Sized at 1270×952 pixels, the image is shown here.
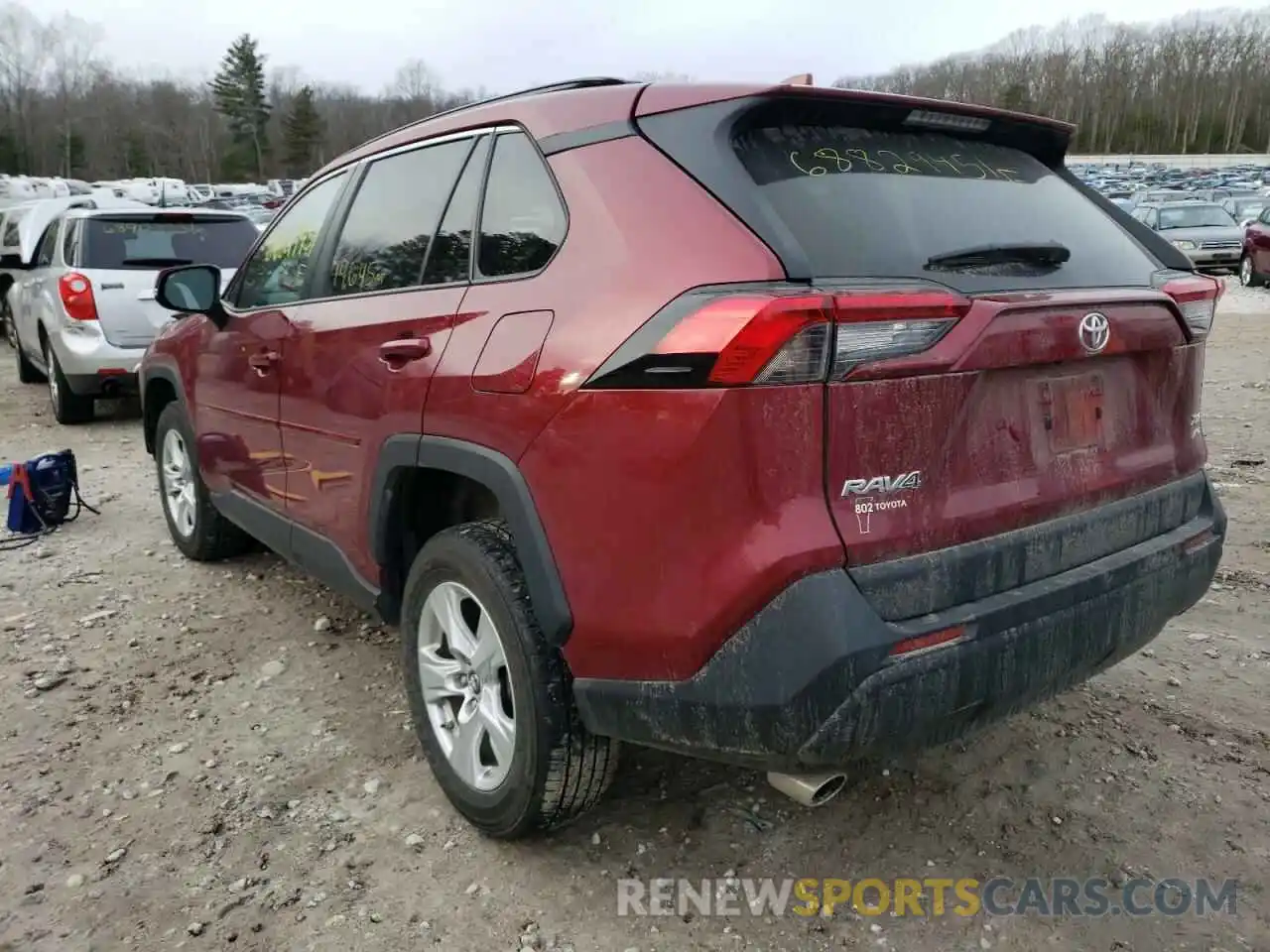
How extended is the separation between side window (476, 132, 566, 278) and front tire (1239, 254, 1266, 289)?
756 inches

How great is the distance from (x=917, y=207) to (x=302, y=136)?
9250cm

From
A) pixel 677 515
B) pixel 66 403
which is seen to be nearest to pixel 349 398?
pixel 677 515

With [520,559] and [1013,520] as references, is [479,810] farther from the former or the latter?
[1013,520]

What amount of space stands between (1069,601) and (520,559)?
121 cm

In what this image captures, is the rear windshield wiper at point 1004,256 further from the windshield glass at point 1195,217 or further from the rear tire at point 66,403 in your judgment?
the windshield glass at point 1195,217

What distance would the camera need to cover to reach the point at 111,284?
7.76 meters

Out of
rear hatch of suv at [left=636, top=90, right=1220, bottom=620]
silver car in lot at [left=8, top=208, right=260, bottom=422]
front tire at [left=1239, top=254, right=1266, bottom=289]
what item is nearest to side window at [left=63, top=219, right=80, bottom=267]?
silver car in lot at [left=8, top=208, right=260, bottom=422]

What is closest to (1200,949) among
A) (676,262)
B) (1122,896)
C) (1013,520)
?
(1122,896)

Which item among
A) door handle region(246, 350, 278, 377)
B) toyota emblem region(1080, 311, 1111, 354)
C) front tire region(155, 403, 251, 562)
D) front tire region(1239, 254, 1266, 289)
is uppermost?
toyota emblem region(1080, 311, 1111, 354)

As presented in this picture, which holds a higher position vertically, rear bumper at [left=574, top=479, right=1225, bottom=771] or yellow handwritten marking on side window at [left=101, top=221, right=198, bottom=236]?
yellow handwritten marking on side window at [left=101, top=221, right=198, bottom=236]

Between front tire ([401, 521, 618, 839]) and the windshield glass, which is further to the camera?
the windshield glass

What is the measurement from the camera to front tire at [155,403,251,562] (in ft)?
15.2

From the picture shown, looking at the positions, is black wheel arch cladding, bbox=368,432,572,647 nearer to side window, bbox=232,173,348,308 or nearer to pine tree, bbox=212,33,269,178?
side window, bbox=232,173,348,308

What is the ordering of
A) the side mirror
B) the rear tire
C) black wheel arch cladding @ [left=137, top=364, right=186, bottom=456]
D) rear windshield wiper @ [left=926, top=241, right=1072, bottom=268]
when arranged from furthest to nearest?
the rear tire
black wheel arch cladding @ [left=137, top=364, right=186, bottom=456]
the side mirror
rear windshield wiper @ [left=926, top=241, right=1072, bottom=268]
